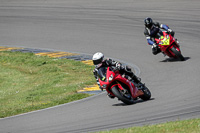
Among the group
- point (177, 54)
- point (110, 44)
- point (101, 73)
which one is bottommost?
point (110, 44)

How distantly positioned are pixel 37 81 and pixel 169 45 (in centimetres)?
563

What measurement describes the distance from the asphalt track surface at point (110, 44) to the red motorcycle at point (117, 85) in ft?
A: 0.94

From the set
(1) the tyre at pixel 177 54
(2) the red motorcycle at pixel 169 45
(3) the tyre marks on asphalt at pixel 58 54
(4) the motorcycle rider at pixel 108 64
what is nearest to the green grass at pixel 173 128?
(4) the motorcycle rider at pixel 108 64

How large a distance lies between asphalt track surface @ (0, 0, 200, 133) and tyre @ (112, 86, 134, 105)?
0.53ft

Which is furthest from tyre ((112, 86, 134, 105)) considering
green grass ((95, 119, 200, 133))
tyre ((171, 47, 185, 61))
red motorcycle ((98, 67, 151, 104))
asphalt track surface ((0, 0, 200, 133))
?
tyre ((171, 47, 185, 61))

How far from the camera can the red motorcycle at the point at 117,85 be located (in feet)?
39.1

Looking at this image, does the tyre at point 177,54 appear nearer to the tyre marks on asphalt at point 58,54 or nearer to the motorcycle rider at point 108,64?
the tyre marks on asphalt at point 58,54

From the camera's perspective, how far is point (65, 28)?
1107 inches

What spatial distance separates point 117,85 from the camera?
1205cm

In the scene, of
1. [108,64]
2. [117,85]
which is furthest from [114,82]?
[108,64]

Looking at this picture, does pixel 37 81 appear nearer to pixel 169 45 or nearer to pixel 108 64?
pixel 169 45

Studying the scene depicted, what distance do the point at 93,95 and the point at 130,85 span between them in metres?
2.64

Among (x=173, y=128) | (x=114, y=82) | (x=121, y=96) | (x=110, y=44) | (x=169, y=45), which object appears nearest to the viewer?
(x=173, y=128)

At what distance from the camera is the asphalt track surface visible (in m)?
11.0
